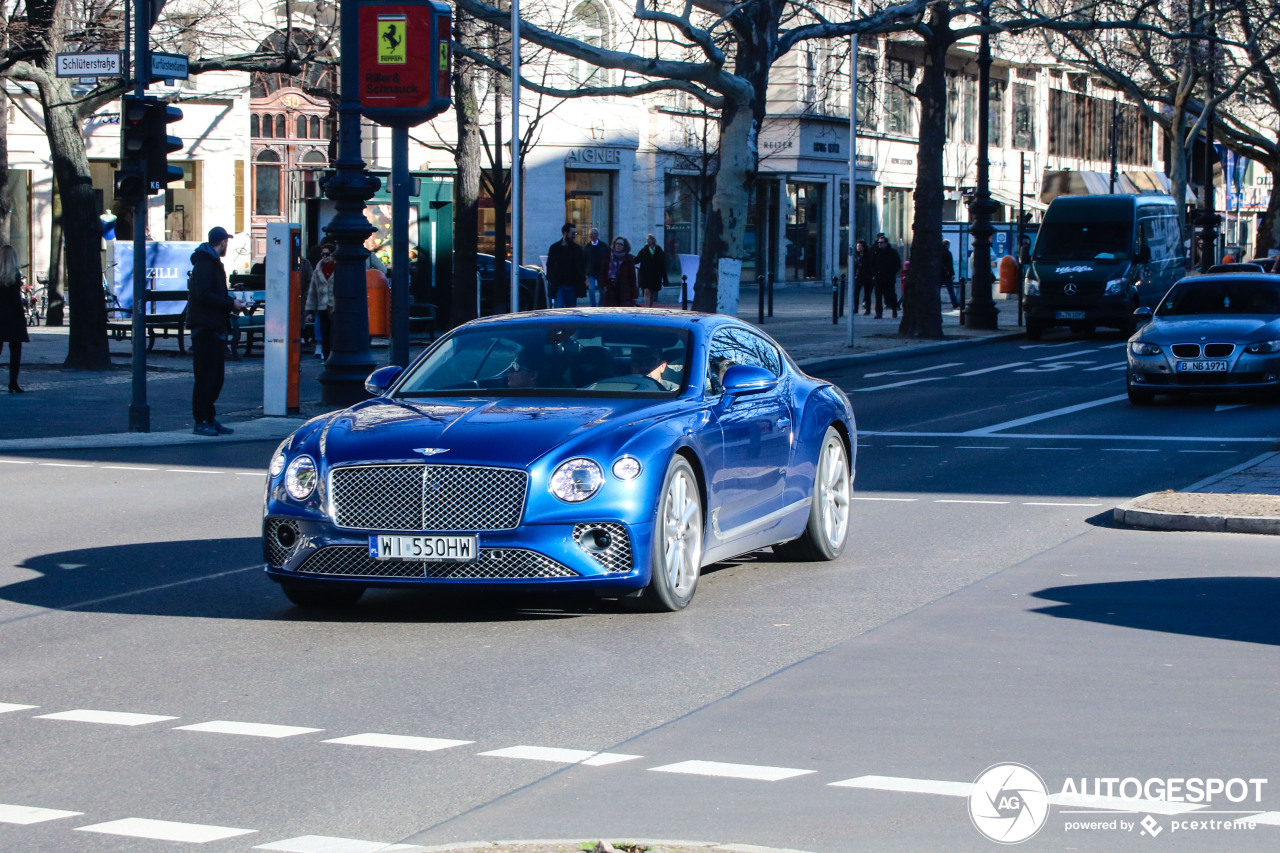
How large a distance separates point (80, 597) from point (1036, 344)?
28447mm

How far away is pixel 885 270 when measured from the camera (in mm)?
45062

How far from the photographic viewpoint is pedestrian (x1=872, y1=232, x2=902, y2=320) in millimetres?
44781

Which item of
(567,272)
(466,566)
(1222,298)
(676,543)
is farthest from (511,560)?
(567,272)

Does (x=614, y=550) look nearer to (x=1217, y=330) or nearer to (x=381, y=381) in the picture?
(x=381, y=381)

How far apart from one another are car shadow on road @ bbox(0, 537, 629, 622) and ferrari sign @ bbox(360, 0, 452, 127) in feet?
35.5

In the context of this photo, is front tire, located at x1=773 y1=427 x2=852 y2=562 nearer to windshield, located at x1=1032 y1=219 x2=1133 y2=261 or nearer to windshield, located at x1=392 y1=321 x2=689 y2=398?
windshield, located at x1=392 y1=321 x2=689 y2=398

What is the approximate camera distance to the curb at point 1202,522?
11555mm

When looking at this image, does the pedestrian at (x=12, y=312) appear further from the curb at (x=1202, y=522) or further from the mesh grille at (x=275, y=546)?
the curb at (x=1202, y=522)

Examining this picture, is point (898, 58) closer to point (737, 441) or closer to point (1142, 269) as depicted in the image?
point (1142, 269)

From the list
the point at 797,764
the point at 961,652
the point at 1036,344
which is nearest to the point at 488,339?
the point at 961,652

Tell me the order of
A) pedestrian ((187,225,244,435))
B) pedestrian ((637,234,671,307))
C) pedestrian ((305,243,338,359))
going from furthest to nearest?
pedestrian ((637,234,671,307)) → pedestrian ((305,243,338,359)) → pedestrian ((187,225,244,435))

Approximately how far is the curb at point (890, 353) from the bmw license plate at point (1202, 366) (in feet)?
20.4

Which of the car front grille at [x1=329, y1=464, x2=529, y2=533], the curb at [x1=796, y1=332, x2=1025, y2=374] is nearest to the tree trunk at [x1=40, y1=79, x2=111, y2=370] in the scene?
the curb at [x1=796, y1=332, x2=1025, y2=374]

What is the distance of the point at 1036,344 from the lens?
35.8 metres
